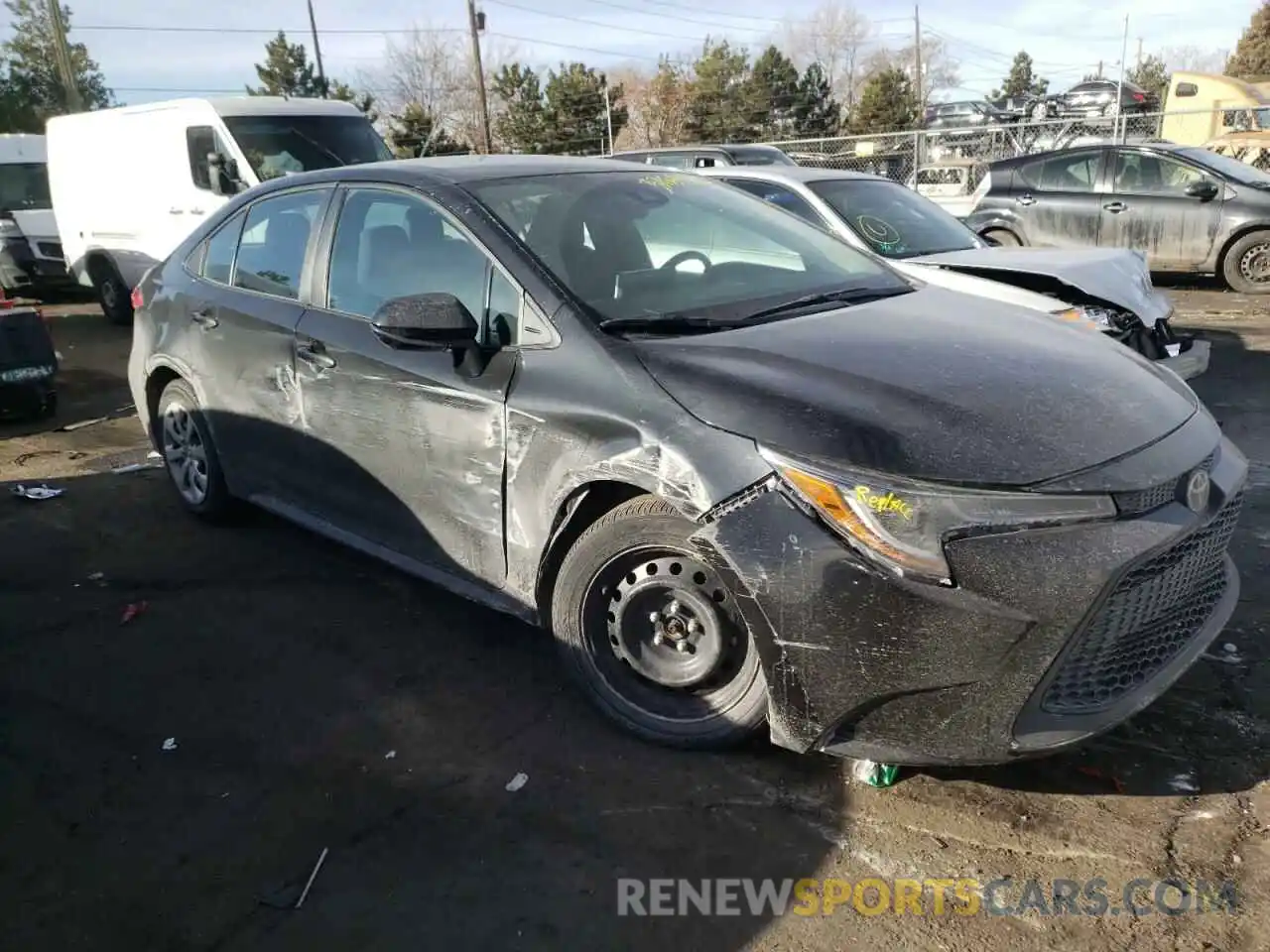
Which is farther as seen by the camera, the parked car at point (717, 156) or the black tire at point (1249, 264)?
the parked car at point (717, 156)

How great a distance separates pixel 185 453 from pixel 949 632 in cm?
421

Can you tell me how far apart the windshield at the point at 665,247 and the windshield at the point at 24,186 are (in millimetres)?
14842

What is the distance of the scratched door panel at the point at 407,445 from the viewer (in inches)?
130

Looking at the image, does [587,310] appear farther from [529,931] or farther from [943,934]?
[943,934]

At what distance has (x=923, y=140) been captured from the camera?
845 inches

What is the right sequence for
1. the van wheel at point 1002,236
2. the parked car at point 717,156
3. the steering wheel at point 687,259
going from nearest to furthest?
1. the steering wheel at point 687,259
2. the van wheel at point 1002,236
3. the parked car at point 717,156

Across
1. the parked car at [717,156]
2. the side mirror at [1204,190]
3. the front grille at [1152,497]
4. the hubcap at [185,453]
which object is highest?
the parked car at [717,156]

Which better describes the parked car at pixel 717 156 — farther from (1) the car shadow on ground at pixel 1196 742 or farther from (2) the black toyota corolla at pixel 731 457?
(1) the car shadow on ground at pixel 1196 742

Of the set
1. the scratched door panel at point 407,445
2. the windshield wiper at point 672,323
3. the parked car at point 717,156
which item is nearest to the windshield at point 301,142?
the parked car at point 717,156

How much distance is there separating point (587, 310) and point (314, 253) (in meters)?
1.51

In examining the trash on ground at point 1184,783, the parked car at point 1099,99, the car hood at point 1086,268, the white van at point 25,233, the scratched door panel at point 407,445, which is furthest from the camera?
the parked car at point 1099,99

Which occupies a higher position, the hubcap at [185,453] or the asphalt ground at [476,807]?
the hubcap at [185,453]

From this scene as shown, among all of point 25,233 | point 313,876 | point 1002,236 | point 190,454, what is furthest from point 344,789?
point 25,233

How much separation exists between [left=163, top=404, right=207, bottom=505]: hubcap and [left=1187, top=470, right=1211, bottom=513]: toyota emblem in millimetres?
4221
